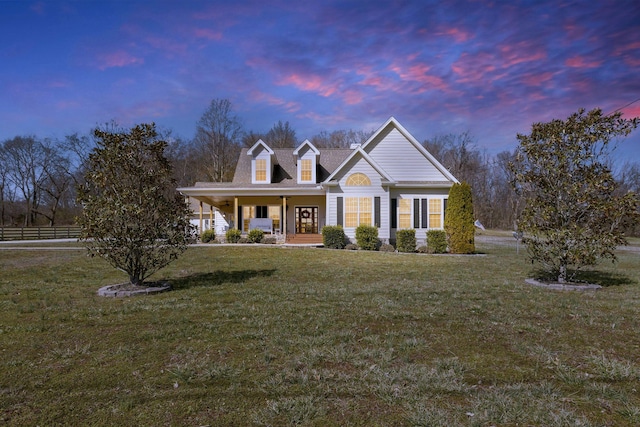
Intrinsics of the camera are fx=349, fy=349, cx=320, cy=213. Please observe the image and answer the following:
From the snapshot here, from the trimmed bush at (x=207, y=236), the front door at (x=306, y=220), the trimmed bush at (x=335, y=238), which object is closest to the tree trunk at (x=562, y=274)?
the trimmed bush at (x=335, y=238)

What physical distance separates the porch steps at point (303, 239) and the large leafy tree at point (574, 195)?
12.5 meters

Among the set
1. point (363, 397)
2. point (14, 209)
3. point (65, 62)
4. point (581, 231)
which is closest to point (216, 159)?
point (65, 62)

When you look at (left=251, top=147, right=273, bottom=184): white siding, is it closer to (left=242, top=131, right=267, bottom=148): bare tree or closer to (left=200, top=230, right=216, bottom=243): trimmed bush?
(left=200, top=230, right=216, bottom=243): trimmed bush

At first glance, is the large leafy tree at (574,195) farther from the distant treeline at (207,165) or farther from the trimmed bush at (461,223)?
the distant treeline at (207,165)

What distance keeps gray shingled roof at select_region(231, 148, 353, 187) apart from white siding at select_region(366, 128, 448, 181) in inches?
142

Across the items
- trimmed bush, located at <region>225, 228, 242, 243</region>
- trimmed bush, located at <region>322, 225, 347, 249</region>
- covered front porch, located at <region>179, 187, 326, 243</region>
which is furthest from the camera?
covered front porch, located at <region>179, 187, 326, 243</region>

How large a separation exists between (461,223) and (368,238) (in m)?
4.34

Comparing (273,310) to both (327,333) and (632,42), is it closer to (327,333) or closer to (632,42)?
(327,333)

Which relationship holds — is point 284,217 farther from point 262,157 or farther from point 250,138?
point 250,138

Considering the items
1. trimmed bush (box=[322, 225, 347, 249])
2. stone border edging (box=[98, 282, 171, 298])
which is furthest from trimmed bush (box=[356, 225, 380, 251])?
stone border edging (box=[98, 282, 171, 298])

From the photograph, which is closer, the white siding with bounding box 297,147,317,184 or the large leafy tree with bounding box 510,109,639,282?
the large leafy tree with bounding box 510,109,639,282

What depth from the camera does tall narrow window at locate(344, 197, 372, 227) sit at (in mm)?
18406

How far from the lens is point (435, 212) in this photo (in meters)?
19.2

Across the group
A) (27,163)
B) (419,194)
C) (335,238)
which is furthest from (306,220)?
(27,163)
